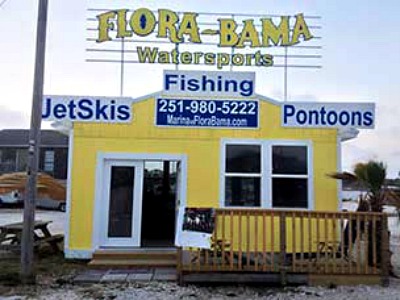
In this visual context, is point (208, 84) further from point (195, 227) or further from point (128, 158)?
point (195, 227)

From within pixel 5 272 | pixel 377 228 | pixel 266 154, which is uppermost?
pixel 266 154

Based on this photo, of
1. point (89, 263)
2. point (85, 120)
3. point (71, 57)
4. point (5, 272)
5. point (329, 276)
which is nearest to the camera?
point (329, 276)

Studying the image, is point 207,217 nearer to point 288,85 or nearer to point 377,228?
point 377,228

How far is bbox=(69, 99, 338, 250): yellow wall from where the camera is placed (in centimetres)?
1034

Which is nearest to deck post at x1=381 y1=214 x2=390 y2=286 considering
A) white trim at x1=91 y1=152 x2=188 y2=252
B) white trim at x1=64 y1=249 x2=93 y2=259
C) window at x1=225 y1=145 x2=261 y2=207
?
window at x1=225 y1=145 x2=261 y2=207

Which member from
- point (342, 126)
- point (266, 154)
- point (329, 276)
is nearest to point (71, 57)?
point (266, 154)

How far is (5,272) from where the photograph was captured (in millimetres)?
8688

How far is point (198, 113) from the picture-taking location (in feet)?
34.3

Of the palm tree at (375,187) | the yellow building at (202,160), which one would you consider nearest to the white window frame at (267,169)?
the yellow building at (202,160)

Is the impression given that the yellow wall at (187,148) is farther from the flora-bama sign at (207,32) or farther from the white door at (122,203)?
the flora-bama sign at (207,32)

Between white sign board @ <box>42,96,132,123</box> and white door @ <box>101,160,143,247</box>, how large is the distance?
961 millimetres

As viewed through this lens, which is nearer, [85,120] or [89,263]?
[89,263]

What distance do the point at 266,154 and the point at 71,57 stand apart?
193 inches

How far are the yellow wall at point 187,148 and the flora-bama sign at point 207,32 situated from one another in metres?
1.42
